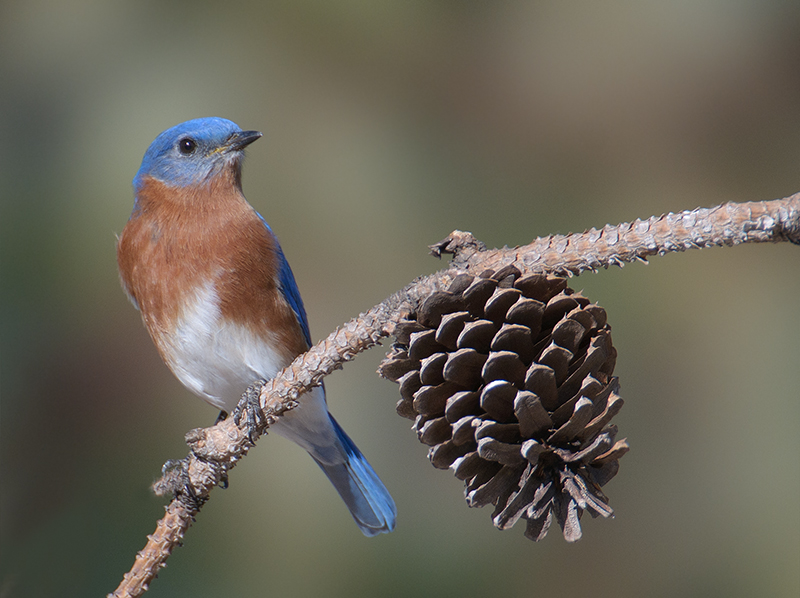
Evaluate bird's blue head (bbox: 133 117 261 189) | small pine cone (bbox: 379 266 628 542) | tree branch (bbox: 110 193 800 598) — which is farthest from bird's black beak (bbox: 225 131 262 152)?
small pine cone (bbox: 379 266 628 542)

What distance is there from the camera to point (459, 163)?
2.26m

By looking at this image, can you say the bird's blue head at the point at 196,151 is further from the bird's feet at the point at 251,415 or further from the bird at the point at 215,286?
the bird's feet at the point at 251,415

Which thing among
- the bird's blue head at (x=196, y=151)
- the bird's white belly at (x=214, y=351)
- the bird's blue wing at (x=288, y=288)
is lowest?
the bird's white belly at (x=214, y=351)

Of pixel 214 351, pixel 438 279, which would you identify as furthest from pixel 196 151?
pixel 438 279

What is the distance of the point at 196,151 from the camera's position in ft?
5.84

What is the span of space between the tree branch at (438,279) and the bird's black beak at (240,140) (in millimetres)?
819

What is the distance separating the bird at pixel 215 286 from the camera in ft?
4.81

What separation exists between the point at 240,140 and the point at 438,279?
1091 mm

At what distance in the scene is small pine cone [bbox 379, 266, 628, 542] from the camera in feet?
2.64

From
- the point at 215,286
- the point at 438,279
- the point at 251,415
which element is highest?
the point at 215,286

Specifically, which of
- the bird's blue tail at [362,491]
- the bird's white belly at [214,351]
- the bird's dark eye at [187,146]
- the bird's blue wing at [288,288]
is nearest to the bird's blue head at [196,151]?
the bird's dark eye at [187,146]

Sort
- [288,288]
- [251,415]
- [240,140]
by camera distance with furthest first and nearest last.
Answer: [240,140], [288,288], [251,415]

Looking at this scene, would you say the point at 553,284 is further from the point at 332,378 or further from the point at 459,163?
the point at 459,163

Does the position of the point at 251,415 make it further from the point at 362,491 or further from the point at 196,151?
the point at 196,151
